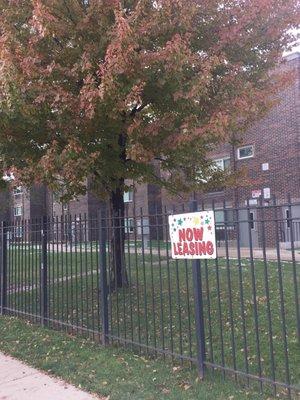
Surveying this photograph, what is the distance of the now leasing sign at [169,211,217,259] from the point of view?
5051 millimetres

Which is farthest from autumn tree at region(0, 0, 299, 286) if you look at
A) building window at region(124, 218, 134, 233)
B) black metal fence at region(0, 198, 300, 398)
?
building window at region(124, 218, 134, 233)

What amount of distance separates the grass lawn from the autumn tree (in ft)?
6.54

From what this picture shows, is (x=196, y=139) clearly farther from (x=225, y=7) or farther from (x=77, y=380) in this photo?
(x=77, y=380)

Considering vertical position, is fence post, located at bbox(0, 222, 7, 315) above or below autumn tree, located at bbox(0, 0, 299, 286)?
below

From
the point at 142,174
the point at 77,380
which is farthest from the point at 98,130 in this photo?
the point at 77,380

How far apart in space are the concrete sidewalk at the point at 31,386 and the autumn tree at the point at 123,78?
2.72m

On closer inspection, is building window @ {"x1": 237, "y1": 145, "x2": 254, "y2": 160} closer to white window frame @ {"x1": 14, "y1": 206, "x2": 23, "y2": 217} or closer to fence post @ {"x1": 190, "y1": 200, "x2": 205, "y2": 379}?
fence post @ {"x1": 190, "y1": 200, "x2": 205, "y2": 379}

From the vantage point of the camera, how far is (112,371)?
5582 mm

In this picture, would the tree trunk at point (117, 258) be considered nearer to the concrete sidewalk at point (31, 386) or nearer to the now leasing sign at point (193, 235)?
the concrete sidewalk at point (31, 386)

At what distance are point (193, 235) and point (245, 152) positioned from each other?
761 inches

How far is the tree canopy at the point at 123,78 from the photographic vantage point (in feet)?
23.9

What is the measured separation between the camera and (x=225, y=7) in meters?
8.66

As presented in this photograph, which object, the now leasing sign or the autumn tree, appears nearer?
the now leasing sign

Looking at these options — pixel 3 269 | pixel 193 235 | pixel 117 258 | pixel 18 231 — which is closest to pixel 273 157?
pixel 117 258
